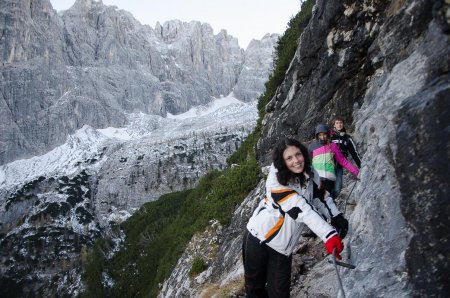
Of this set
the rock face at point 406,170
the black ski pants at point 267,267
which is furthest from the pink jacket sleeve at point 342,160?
the black ski pants at point 267,267

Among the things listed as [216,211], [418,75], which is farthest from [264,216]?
[216,211]

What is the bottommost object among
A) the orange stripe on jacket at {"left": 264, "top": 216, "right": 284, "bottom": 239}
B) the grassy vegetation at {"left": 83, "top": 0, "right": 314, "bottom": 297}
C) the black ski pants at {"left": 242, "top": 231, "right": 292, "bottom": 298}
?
the grassy vegetation at {"left": 83, "top": 0, "right": 314, "bottom": 297}

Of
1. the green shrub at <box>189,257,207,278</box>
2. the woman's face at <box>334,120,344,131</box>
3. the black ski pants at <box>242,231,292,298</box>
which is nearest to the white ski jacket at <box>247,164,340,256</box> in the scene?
the black ski pants at <box>242,231,292,298</box>

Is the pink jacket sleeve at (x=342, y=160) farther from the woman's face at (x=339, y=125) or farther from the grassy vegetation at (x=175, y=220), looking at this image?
the grassy vegetation at (x=175, y=220)

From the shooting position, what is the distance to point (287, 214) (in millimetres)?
4340

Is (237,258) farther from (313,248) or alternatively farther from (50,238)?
(50,238)

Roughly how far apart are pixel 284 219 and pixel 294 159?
75cm

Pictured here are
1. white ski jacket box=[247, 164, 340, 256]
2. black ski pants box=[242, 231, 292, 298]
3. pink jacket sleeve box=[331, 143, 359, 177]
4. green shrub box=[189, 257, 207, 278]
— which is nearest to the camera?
white ski jacket box=[247, 164, 340, 256]

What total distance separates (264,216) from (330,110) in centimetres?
1104

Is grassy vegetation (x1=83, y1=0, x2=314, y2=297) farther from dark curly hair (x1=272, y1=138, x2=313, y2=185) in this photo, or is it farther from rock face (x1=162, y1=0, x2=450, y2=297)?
rock face (x1=162, y1=0, x2=450, y2=297)

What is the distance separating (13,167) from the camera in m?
191

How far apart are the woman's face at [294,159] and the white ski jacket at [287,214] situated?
18cm

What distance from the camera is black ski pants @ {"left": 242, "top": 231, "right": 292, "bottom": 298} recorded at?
4750 millimetres

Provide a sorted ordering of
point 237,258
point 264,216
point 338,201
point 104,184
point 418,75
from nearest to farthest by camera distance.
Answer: point 418,75, point 264,216, point 338,201, point 237,258, point 104,184
